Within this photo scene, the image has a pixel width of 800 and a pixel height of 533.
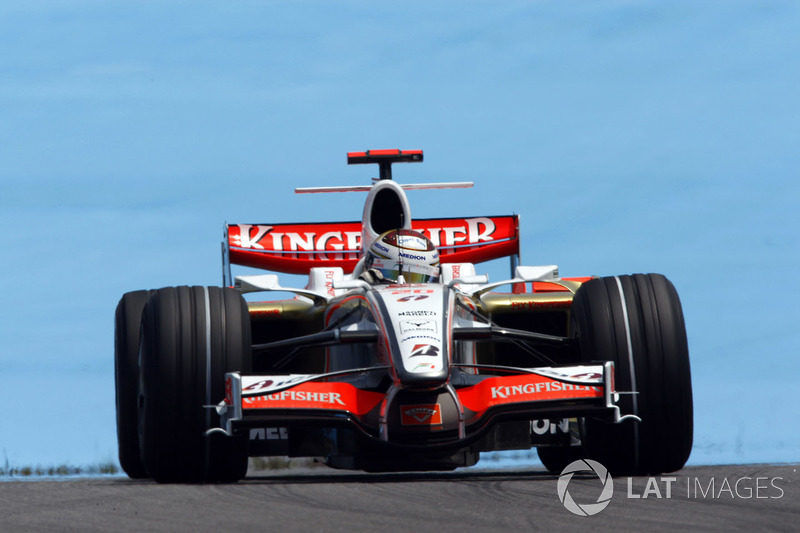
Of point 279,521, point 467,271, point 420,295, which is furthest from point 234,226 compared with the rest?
point 279,521

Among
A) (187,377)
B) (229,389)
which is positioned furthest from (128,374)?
(229,389)

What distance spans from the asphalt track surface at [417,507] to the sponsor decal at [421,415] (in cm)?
42

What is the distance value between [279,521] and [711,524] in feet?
6.49

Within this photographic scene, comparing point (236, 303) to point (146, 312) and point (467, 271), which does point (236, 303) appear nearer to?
point (146, 312)

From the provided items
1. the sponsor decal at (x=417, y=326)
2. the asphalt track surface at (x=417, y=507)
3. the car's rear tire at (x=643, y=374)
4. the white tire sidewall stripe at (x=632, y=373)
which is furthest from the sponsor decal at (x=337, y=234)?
the asphalt track surface at (x=417, y=507)

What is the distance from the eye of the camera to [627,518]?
5688 millimetres

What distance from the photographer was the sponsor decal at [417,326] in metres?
8.60

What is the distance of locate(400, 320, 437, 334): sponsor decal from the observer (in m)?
8.60

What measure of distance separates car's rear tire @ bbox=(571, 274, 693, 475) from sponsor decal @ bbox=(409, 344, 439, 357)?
4.53 ft

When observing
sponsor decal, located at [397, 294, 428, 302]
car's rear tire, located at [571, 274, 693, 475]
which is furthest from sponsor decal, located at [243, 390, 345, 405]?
car's rear tire, located at [571, 274, 693, 475]

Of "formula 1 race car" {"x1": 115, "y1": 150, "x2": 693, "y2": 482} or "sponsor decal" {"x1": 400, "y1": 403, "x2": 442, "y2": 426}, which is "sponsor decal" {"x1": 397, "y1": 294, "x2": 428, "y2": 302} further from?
"sponsor decal" {"x1": 400, "y1": 403, "x2": 442, "y2": 426}

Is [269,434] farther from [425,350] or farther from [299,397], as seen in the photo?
[425,350]

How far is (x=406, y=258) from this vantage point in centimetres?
1062

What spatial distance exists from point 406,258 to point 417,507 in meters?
4.60
